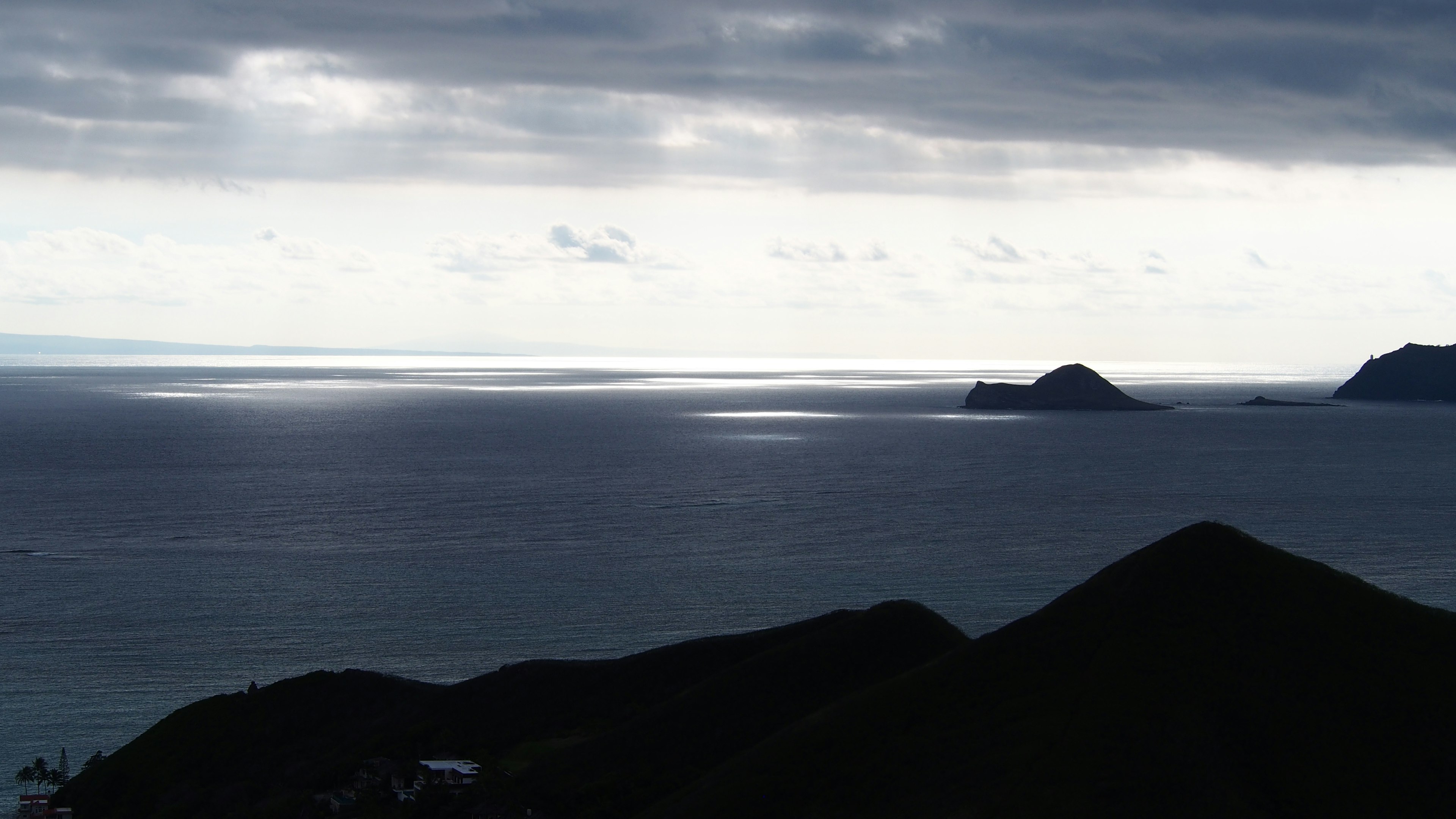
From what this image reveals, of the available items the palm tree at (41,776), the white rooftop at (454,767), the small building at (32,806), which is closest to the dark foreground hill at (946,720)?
the white rooftop at (454,767)

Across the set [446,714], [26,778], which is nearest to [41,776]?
[26,778]

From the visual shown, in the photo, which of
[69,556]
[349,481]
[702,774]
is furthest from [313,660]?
[349,481]

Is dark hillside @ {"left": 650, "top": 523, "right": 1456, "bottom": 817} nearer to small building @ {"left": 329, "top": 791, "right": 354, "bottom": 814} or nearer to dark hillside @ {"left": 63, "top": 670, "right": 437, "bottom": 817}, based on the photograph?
small building @ {"left": 329, "top": 791, "right": 354, "bottom": 814}

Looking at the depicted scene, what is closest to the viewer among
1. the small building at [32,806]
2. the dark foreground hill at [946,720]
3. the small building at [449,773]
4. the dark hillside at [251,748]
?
the dark foreground hill at [946,720]

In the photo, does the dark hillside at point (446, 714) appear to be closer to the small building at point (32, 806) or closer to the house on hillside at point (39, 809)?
the house on hillside at point (39, 809)

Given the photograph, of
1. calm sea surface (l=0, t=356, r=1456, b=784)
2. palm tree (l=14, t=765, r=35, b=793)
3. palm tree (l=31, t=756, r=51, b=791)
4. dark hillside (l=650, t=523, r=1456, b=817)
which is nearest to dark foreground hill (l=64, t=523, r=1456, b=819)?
dark hillside (l=650, t=523, r=1456, b=817)

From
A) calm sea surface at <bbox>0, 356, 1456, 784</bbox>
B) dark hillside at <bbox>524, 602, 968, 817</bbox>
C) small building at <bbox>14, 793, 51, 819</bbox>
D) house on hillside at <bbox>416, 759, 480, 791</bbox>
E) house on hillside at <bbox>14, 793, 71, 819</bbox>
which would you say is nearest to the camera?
dark hillside at <bbox>524, 602, 968, 817</bbox>

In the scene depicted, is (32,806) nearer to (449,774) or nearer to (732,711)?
(449,774)
